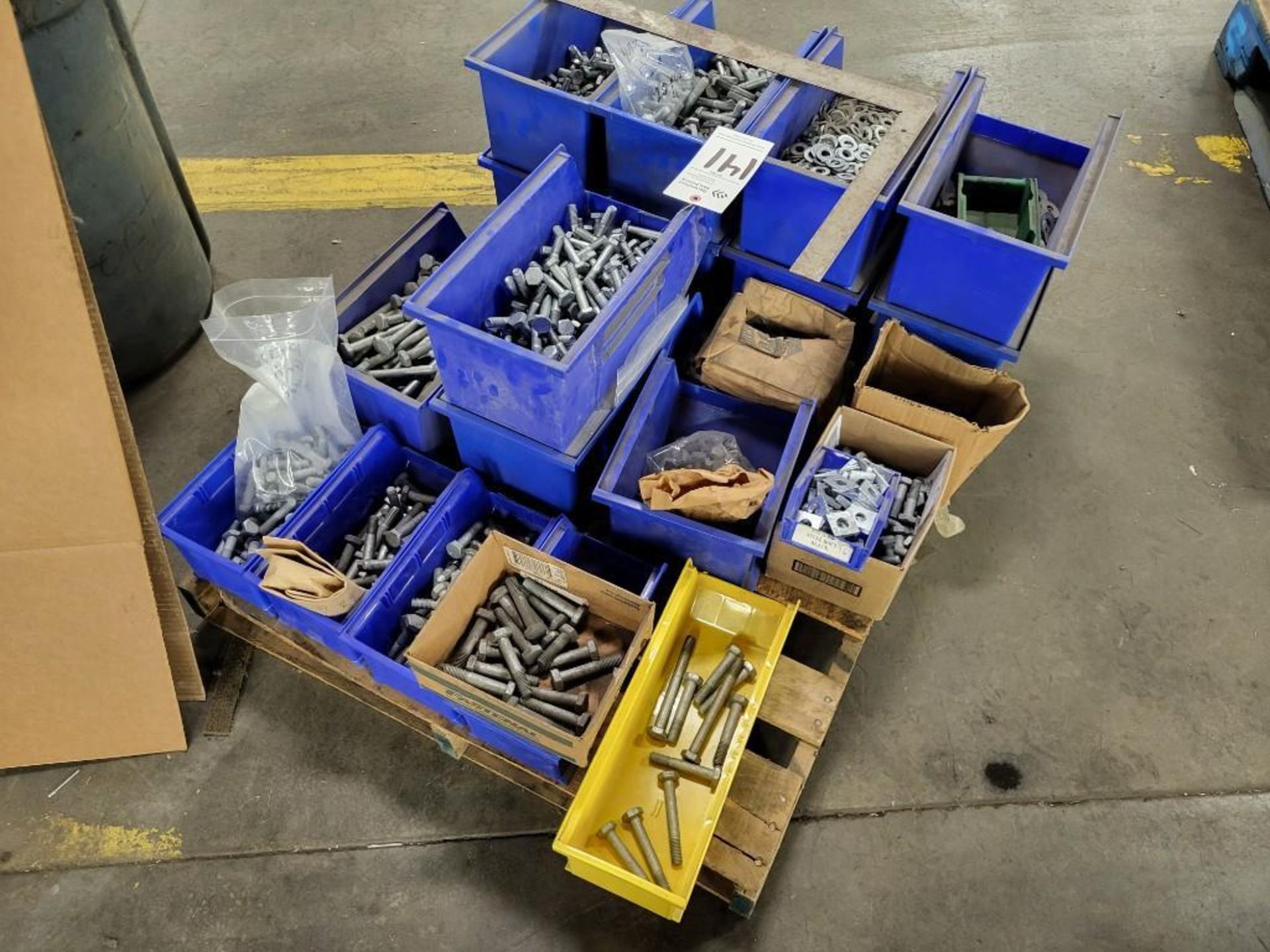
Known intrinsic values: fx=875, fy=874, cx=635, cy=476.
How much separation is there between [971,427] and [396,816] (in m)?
1.94

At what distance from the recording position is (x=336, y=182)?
409 cm

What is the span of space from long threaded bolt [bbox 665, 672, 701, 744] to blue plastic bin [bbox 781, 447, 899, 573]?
1.55 ft

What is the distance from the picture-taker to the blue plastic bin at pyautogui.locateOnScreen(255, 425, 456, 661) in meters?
2.28

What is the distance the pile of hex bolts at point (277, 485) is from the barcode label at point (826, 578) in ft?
4.59

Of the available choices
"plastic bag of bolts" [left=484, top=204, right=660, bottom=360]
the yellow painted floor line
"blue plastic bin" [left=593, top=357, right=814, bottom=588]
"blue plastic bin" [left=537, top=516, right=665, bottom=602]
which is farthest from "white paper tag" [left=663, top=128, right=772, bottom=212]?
the yellow painted floor line

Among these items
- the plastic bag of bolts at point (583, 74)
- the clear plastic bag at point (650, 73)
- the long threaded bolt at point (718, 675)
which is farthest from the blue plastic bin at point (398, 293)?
the long threaded bolt at point (718, 675)

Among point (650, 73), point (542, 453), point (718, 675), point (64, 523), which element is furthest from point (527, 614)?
point (650, 73)

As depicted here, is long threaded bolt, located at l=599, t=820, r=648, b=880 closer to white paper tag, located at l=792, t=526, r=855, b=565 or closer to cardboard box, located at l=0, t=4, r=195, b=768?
white paper tag, located at l=792, t=526, r=855, b=565

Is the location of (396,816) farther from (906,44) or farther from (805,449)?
(906,44)

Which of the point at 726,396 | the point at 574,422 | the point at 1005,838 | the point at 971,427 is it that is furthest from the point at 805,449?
the point at 1005,838

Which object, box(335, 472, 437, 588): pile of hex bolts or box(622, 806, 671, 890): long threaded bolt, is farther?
box(335, 472, 437, 588): pile of hex bolts

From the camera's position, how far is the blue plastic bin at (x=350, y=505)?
2.28 m

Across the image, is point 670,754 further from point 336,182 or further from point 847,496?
point 336,182

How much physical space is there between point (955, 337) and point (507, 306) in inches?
51.8
